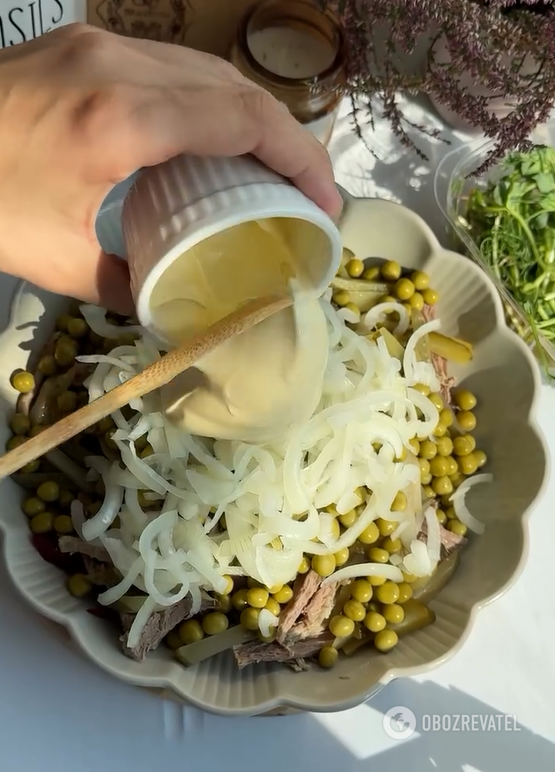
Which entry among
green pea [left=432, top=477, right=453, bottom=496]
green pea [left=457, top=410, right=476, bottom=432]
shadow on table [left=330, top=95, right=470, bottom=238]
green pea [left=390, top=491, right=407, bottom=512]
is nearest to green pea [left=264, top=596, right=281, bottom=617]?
green pea [left=390, top=491, right=407, bottom=512]

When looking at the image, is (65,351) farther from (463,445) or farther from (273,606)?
(463,445)

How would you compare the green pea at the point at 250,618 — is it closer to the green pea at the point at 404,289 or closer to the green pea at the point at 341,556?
the green pea at the point at 341,556

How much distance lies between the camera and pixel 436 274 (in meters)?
1.32

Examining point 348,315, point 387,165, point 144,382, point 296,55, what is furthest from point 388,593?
point 296,55

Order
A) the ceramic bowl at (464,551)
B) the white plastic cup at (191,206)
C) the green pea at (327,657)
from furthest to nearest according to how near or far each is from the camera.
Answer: the green pea at (327,657), the ceramic bowl at (464,551), the white plastic cup at (191,206)

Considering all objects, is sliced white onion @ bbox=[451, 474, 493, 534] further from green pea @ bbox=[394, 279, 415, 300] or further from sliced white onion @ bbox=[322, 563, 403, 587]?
green pea @ bbox=[394, 279, 415, 300]

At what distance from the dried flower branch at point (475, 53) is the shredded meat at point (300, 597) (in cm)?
74

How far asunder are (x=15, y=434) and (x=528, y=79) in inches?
38.3

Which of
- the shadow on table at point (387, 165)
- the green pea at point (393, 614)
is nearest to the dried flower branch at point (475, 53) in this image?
the shadow on table at point (387, 165)

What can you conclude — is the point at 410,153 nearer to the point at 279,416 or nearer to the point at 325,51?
the point at 325,51

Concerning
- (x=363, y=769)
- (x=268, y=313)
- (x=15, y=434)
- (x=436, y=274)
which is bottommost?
(x=363, y=769)

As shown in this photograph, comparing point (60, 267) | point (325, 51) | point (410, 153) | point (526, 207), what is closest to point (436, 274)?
point (526, 207)

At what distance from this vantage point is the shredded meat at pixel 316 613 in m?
1.12

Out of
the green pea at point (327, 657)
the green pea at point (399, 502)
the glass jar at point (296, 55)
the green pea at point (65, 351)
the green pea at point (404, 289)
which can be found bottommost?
the green pea at point (327, 657)
